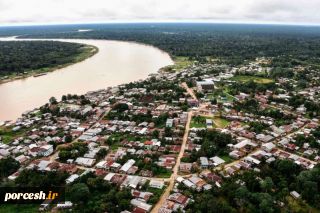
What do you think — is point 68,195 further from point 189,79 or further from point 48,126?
point 189,79

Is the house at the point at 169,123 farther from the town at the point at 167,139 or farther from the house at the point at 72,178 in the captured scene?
the house at the point at 72,178

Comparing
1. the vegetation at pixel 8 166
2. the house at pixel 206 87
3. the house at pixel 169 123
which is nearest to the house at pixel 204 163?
the house at pixel 169 123

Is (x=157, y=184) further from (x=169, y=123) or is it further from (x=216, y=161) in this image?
(x=169, y=123)

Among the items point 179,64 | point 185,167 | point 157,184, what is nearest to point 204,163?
point 185,167

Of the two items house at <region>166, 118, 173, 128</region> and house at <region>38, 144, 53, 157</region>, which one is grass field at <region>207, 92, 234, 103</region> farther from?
house at <region>38, 144, 53, 157</region>

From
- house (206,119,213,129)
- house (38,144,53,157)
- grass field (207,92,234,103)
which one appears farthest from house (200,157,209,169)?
grass field (207,92,234,103)

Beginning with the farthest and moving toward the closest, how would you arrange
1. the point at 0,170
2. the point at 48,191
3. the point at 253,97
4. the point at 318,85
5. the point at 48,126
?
the point at 318,85, the point at 253,97, the point at 48,126, the point at 0,170, the point at 48,191

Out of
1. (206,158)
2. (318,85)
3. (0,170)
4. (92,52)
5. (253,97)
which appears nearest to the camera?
(0,170)

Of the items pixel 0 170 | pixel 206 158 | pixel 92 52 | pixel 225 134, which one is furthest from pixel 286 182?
pixel 92 52
